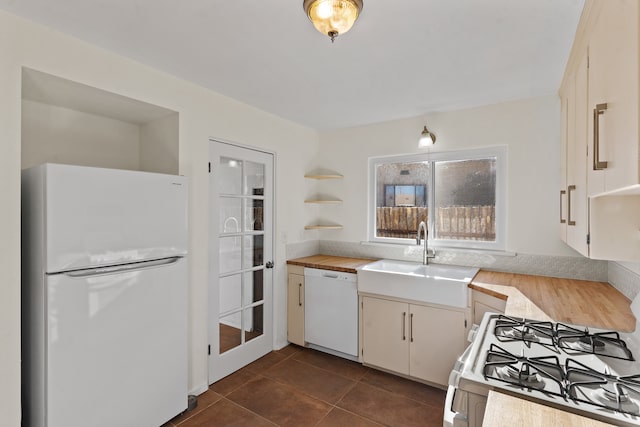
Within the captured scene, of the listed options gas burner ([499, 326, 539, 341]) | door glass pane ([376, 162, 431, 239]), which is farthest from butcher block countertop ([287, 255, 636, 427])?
door glass pane ([376, 162, 431, 239])

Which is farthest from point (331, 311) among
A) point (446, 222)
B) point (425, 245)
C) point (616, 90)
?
point (616, 90)

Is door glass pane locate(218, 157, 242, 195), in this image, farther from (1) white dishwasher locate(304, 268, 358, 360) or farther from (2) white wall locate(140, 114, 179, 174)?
(1) white dishwasher locate(304, 268, 358, 360)

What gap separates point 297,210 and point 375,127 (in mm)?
1224

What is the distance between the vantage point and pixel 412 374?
8.14 feet

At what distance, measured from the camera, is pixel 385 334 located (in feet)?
8.58

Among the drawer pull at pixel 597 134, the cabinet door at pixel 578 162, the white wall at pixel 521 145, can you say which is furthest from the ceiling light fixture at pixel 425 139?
the drawer pull at pixel 597 134

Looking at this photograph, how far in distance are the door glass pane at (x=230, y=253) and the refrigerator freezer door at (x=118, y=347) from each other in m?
0.54

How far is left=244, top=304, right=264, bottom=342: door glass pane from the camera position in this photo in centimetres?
282

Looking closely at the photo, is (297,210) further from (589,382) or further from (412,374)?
(589,382)

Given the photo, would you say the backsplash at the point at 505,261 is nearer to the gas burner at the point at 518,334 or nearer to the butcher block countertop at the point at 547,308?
the butcher block countertop at the point at 547,308

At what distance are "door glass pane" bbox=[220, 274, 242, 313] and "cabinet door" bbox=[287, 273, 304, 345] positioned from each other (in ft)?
1.93

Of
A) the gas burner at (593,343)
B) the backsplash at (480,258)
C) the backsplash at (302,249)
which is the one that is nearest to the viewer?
the gas burner at (593,343)

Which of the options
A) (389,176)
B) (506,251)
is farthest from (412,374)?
(389,176)

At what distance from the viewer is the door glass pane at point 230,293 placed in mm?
2605
